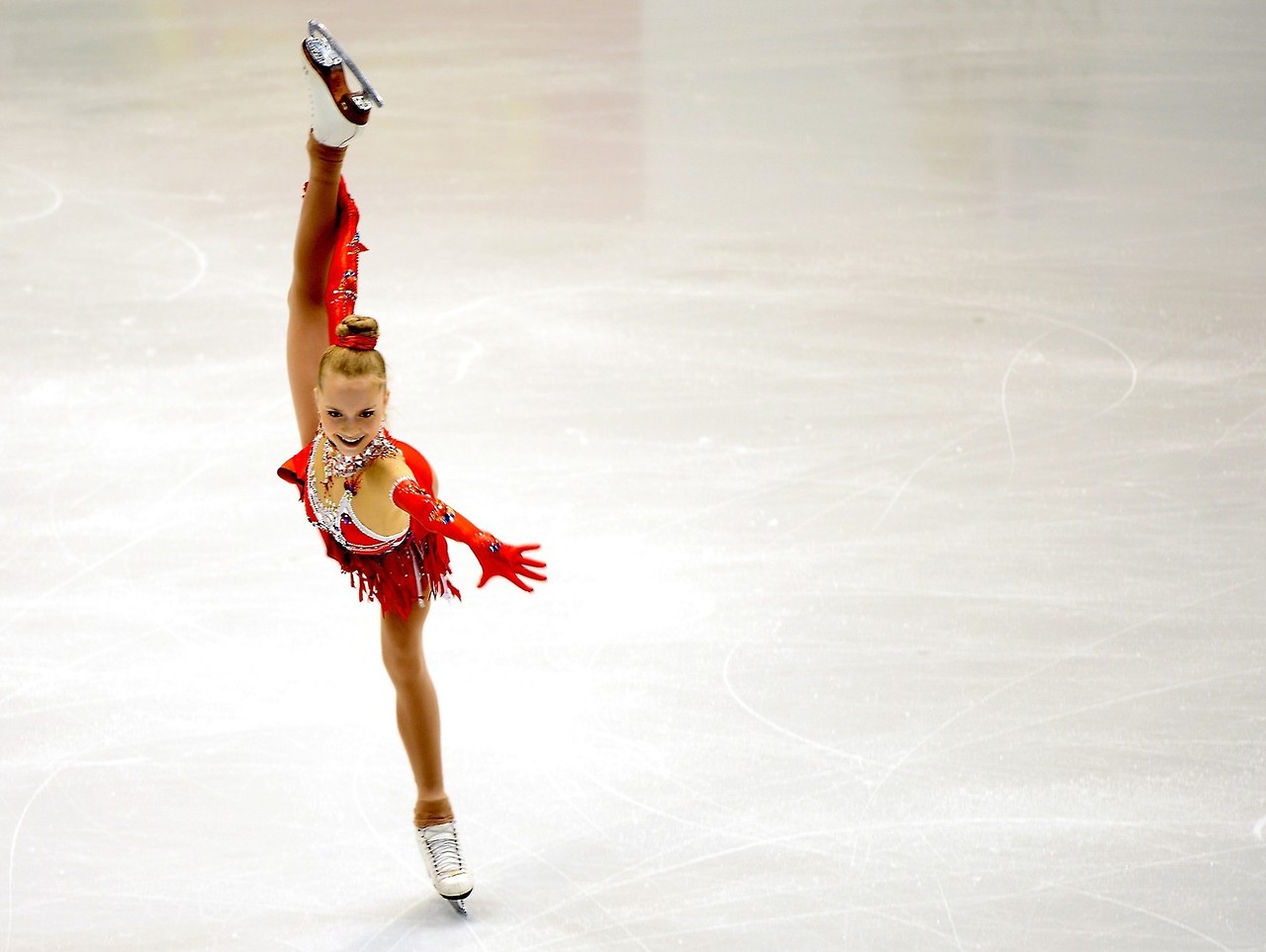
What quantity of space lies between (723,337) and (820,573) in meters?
1.29

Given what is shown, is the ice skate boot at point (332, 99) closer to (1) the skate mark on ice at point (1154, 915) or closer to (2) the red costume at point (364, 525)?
(2) the red costume at point (364, 525)

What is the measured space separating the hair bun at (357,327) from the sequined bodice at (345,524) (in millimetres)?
209

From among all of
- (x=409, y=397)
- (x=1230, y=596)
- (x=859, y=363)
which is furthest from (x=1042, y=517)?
(x=409, y=397)

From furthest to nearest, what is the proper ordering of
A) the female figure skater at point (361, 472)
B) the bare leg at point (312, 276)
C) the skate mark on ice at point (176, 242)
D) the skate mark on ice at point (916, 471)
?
the skate mark on ice at point (176, 242) → the skate mark on ice at point (916, 471) → the bare leg at point (312, 276) → the female figure skater at point (361, 472)

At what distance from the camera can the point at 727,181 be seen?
5.75 metres

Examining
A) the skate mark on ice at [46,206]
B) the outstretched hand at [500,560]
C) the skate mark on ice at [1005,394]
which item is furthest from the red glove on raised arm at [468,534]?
the skate mark on ice at [46,206]

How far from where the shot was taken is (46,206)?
17.8 feet

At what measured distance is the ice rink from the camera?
102 inches

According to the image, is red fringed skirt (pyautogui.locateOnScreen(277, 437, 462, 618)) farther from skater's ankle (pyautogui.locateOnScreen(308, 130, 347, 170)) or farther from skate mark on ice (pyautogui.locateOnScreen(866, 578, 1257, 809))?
skate mark on ice (pyautogui.locateOnScreen(866, 578, 1257, 809))

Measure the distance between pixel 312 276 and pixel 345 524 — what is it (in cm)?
41

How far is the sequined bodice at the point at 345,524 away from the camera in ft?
7.44

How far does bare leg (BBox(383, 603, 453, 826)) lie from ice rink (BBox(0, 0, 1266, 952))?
16 centimetres

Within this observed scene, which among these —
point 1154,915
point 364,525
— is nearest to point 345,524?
point 364,525

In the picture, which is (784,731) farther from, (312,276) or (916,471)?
(312,276)
